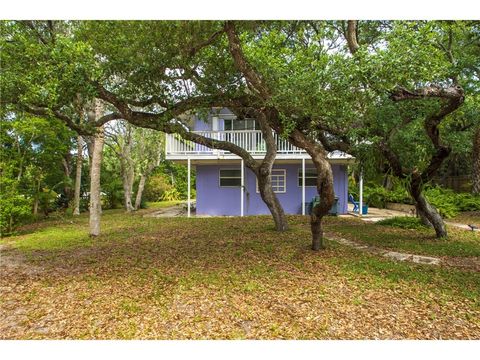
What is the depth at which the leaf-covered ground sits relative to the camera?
3.62 m

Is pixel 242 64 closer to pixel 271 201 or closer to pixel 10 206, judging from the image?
pixel 271 201

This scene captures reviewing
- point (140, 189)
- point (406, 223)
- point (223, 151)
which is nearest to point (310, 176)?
point (223, 151)

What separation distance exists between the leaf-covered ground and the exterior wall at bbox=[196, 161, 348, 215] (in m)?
7.65

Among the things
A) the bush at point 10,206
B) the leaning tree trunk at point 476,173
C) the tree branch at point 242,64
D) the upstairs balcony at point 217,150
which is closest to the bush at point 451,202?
the leaning tree trunk at point 476,173

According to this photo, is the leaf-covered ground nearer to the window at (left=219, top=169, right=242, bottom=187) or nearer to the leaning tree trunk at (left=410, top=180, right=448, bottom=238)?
the leaning tree trunk at (left=410, top=180, right=448, bottom=238)

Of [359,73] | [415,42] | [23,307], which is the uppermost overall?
[415,42]


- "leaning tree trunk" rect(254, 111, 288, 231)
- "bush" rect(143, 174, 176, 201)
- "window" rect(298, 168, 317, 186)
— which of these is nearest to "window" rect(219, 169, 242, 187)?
"window" rect(298, 168, 317, 186)

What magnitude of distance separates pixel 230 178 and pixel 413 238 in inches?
353

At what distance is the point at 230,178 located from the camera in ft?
52.1

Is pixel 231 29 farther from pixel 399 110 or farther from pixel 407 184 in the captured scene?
pixel 407 184

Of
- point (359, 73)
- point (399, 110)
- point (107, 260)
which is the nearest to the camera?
point (359, 73)

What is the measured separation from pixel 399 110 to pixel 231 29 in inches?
165

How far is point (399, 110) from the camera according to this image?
7.39m
